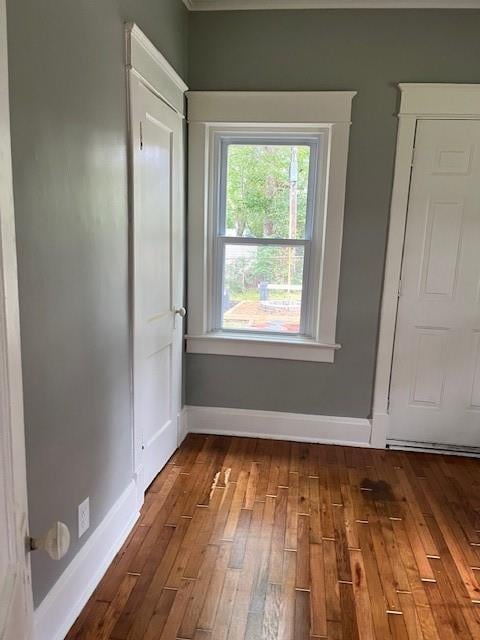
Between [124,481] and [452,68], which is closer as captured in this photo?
[124,481]

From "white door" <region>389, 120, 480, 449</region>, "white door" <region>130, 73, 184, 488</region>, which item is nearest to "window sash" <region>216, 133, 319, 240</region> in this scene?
"white door" <region>130, 73, 184, 488</region>

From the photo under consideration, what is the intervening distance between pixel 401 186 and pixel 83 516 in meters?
2.50

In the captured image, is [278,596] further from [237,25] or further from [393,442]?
[237,25]

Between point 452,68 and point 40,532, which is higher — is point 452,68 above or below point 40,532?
above

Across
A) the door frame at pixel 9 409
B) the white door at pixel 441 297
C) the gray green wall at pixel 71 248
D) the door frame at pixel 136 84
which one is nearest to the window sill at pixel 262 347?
the white door at pixel 441 297

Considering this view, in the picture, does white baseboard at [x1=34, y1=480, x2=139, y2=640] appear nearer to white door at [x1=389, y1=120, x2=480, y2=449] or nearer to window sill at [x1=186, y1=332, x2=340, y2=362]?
window sill at [x1=186, y1=332, x2=340, y2=362]

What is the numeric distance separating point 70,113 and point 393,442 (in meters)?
2.74

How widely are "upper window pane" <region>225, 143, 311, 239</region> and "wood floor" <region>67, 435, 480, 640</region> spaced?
59.9 inches

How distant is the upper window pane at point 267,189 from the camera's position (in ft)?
9.95

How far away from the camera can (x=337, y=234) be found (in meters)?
2.93

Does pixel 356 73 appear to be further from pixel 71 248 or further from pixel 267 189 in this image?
pixel 71 248

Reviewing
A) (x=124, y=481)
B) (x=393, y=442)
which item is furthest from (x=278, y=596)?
(x=393, y=442)

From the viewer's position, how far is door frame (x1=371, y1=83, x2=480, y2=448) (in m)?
2.72

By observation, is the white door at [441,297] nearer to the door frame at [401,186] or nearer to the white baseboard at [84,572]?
the door frame at [401,186]
